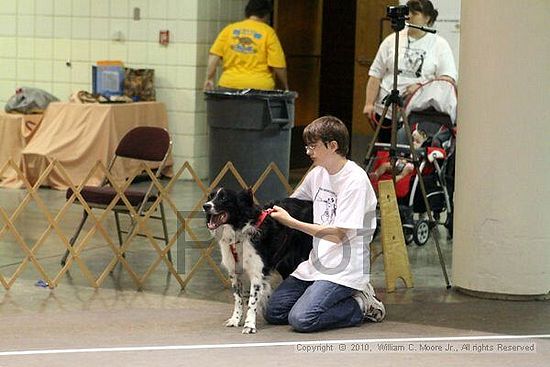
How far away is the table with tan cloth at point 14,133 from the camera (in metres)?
12.2

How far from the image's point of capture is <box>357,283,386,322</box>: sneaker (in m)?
6.48

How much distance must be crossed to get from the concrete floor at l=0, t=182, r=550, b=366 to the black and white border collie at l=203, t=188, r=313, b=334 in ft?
0.69

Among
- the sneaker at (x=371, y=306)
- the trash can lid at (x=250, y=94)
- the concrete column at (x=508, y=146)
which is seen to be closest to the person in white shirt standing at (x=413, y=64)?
the trash can lid at (x=250, y=94)

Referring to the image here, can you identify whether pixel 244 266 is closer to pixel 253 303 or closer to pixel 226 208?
pixel 253 303

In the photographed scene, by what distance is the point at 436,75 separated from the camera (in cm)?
955

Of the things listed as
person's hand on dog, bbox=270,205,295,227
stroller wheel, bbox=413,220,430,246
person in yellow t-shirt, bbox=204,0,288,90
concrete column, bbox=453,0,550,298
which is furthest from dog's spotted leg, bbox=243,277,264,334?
person in yellow t-shirt, bbox=204,0,288,90

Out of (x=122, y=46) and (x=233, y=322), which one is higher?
(x=122, y=46)

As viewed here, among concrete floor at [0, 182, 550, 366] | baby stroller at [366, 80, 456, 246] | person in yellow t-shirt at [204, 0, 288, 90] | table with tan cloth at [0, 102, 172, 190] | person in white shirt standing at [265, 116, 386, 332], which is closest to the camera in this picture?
concrete floor at [0, 182, 550, 366]

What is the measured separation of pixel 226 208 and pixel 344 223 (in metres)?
0.65

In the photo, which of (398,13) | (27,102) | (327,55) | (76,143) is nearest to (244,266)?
(398,13)

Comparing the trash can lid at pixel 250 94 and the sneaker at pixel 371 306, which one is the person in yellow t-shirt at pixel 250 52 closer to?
the trash can lid at pixel 250 94

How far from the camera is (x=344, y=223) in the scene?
6.21m

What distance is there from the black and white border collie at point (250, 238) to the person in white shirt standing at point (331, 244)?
0.40 ft

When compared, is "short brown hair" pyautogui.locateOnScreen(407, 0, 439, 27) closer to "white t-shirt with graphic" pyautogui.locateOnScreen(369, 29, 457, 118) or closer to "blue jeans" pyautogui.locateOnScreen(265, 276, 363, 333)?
"white t-shirt with graphic" pyautogui.locateOnScreen(369, 29, 457, 118)
